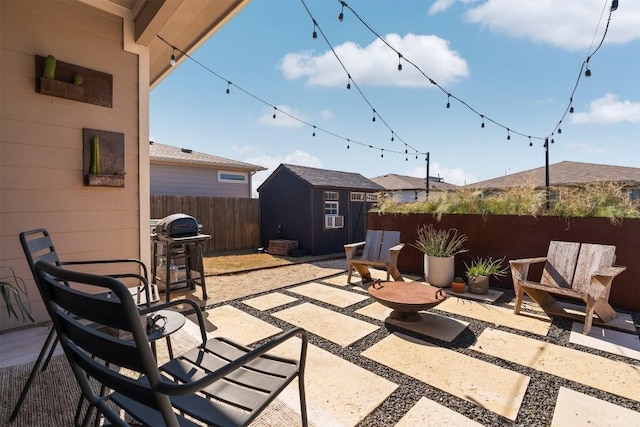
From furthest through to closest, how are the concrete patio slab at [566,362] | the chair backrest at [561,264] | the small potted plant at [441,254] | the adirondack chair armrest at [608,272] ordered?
1. the small potted plant at [441,254]
2. the chair backrest at [561,264]
3. the adirondack chair armrest at [608,272]
4. the concrete patio slab at [566,362]

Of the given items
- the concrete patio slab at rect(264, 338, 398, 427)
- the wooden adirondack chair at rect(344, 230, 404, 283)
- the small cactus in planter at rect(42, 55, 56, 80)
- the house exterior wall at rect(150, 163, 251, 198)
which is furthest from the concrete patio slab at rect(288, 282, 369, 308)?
the house exterior wall at rect(150, 163, 251, 198)

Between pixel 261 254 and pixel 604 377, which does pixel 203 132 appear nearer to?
pixel 261 254

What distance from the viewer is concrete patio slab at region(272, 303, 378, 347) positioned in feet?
9.36

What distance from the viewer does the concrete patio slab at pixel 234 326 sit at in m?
2.81

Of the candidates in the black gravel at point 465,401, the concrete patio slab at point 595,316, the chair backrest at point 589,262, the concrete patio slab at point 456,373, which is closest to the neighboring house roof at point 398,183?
the concrete patio slab at point 595,316

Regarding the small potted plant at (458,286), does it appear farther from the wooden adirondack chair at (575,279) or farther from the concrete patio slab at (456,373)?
the concrete patio slab at (456,373)

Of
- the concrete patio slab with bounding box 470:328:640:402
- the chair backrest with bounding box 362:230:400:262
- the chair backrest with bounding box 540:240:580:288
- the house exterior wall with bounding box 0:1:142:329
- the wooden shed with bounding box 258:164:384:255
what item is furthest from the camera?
the wooden shed with bounding box 258:164:384:255

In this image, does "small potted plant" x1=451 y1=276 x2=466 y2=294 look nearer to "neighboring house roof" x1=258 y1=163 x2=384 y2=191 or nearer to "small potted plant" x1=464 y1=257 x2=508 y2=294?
"small potted plant" x1=464 y1=257 x2=508 y2=294

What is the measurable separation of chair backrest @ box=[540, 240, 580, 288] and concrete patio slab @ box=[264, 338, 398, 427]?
8.99 ft

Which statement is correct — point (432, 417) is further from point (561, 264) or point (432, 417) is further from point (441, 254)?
point (441, 254)

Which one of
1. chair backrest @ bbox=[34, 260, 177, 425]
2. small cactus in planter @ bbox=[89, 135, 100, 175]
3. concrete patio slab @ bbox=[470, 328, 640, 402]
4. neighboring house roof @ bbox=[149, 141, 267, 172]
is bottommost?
concrete patio slab @ bbox=[470, 328, 640, 402]

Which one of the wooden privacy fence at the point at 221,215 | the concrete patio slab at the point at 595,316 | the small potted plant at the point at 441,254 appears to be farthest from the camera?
the wooden privacy fence at the point at 221,215

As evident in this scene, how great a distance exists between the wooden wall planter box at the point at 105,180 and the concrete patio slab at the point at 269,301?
2039 millimetres

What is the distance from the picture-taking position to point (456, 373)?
2207mm
